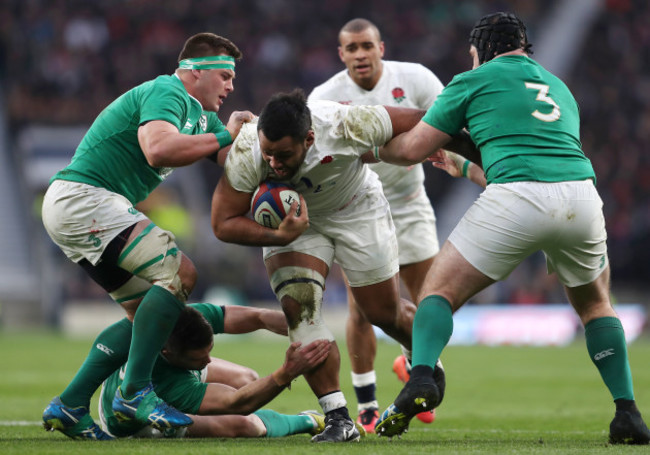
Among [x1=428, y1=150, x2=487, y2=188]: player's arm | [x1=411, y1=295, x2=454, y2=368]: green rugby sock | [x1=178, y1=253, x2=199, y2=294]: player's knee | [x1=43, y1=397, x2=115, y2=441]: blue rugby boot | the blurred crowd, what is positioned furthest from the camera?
the blurred crowd

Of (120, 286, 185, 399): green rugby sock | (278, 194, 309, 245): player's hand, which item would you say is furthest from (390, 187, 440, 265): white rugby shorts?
(120, 286, 185, 399): green rugby sock

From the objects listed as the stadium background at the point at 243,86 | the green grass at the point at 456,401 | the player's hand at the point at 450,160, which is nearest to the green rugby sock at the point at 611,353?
the green grass at the point at 456,401

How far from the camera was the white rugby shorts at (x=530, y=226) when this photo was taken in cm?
518

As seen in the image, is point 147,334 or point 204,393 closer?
point 147,334

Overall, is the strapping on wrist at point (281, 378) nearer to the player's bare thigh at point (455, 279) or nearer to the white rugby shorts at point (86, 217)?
the player's bare thigh at point (455, 279)

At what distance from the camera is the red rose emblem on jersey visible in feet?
25.0

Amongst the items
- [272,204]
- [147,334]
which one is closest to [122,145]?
[272,204]

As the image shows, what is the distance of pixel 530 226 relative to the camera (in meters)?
5.17

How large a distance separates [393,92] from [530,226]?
9.00 feet

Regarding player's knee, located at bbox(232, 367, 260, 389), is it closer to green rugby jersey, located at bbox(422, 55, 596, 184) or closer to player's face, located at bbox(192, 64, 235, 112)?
→ player's face, located at bbox(192, 64, 235, 112)

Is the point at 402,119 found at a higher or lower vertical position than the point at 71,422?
higher

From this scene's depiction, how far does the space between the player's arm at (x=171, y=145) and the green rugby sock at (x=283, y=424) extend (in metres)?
1.72

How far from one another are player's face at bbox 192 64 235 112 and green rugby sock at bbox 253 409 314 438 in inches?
78.7

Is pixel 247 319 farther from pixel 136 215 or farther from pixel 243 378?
pixel 136 215
